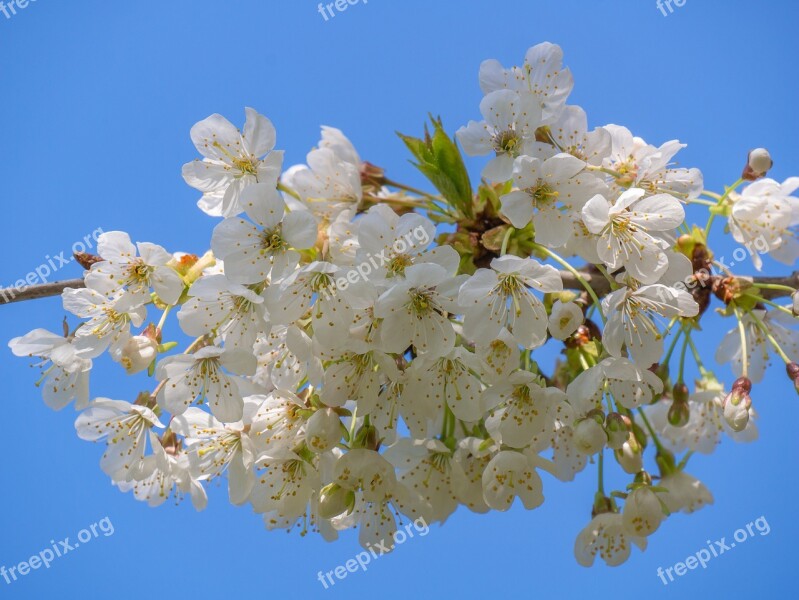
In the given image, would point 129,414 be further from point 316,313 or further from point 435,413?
point 435,413

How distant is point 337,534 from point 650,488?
1000 mm

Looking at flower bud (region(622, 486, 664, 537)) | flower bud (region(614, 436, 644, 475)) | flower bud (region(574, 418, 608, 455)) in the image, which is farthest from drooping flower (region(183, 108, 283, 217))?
flower bud (region(622, 486, 664, 537))

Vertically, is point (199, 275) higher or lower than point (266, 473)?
higher

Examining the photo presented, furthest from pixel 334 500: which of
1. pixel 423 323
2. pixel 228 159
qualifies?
pixel 228 159

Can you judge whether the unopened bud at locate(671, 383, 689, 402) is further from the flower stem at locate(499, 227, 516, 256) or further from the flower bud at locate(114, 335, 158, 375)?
the flower bud at locate(114, 335, 158, 375)

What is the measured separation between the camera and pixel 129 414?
7.11 ft

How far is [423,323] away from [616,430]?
0.63m

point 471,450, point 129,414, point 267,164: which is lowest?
point 471,450

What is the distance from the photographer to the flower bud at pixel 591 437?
77.7 inches

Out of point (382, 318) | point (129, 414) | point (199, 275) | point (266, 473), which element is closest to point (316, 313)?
point (382, 318)

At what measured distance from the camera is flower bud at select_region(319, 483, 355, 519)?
202 centimetres

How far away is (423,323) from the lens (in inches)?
74.4

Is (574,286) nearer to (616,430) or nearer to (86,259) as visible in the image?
(616,430)

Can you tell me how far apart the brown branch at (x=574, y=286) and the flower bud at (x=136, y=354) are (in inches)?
10.0
